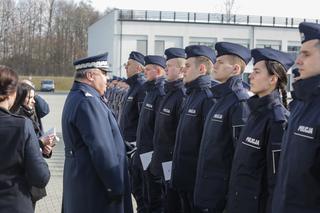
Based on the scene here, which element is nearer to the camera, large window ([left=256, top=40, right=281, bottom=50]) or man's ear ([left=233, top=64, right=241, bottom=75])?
man's ear ([left=233, top=64, right=241, bottom=75])

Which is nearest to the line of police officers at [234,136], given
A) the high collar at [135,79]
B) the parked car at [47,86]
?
the high collar at [135,79]

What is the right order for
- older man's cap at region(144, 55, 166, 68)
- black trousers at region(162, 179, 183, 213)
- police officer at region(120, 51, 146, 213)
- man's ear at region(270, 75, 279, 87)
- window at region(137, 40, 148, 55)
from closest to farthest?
man's ear at region(270, 75, 279, 87) < black trousers at region(162, 179, 183, 213) < police officer at region(120, 51, 146, 213) < older man's cap at region(144, 55, 166, 68) < window at region(137, 40, 148, 55)

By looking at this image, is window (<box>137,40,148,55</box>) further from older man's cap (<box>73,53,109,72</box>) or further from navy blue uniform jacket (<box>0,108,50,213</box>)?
navy blue uniform jacket (<box>0,108,50,213</box>)

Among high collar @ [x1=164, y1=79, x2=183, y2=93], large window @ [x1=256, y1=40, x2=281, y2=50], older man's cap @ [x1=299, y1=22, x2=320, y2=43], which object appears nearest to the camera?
older man's cap @ [x1=299, y1=22, x2=320, y2=43]

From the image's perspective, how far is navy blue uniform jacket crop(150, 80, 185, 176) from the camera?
6.16 meters

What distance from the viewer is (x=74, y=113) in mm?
4449

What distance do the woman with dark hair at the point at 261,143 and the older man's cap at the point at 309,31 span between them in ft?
2.08

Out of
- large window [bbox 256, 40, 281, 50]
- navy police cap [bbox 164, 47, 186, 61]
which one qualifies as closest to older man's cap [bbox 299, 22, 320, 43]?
navy police cap [bbox 164, 47, 186, 61]

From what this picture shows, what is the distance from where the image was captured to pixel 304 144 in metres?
3.22

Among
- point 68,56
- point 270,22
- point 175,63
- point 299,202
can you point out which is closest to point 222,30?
point 270,22

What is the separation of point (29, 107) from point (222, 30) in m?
45.6

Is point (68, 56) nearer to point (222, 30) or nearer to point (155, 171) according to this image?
point (222, 30)

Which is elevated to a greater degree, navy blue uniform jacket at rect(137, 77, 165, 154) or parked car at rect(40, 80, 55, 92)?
navy blue uniform jacket at rect(137, 77, 165, 154)

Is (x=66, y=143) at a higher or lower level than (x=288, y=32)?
lower
